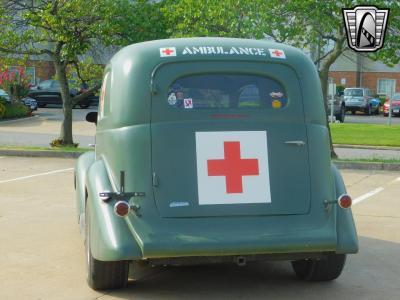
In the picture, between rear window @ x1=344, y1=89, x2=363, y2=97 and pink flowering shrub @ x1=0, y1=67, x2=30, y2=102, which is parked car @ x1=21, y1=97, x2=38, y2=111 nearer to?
pink flowering shrub @ x1=0, y1=67, x2=30, y2=102

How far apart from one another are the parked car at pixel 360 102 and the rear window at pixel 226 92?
123ft

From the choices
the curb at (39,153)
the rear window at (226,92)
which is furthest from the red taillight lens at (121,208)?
the curb at (39,153)

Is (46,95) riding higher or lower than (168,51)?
lower

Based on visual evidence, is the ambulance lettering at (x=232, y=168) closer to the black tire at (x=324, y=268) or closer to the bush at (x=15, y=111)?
the black tire at (x=324, y=268)

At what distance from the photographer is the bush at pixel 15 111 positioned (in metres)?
30.8

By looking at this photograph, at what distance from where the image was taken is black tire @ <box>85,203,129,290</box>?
5797 mm

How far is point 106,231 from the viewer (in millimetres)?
5562

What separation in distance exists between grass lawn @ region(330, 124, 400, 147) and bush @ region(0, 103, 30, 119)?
12.8 meters

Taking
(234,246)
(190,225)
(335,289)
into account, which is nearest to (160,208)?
(190,225)

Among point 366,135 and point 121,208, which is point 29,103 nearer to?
point 366,135

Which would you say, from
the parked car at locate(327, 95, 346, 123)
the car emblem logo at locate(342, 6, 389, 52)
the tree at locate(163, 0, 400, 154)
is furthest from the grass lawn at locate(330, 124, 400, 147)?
the car emblem logo at locate(342, 6, 389, 52)

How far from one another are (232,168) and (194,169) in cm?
29

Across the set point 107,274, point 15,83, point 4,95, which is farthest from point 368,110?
point 107,274

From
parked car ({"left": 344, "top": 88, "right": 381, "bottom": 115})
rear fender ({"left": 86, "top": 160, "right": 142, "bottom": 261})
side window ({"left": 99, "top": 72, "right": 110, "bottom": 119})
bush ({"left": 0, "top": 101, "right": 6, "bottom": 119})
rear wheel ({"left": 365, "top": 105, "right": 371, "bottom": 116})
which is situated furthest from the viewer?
rear wheel ({"left": 365, "top": 105, "right": 371, "bottom": 116})
